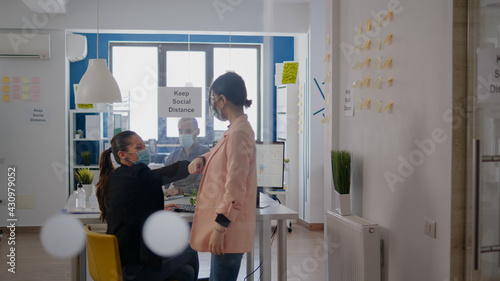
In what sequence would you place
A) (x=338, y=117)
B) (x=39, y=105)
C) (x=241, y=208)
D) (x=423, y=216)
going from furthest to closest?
1. (x=338, y=117)
2. (x=39, y=105)
3. (x=241, y=208)
4. (x=423, y=216)

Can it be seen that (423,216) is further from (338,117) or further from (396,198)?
(338,117)

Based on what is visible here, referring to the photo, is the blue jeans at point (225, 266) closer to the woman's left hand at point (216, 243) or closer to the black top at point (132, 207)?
the woman's left hand at point (216, 243)

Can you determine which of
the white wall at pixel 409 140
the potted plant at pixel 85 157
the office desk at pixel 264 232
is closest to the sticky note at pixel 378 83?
the white wall at pixel 409 140

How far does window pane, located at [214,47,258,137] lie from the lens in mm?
2422

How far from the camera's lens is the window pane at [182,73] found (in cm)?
241

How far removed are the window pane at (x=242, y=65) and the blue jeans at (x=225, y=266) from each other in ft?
1.97

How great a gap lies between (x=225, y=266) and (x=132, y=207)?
1.71 feet

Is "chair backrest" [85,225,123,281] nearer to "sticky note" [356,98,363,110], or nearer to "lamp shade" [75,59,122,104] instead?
"lamp shade" [75,59,122,104]

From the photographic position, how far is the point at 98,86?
108 inches

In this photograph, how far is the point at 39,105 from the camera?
2.60 meters

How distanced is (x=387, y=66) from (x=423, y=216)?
74cm

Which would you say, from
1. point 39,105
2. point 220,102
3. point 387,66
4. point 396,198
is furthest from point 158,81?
point 396,198

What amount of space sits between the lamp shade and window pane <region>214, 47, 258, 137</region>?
558 mm

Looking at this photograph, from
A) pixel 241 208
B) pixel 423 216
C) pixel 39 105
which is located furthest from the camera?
pixel 39 105
